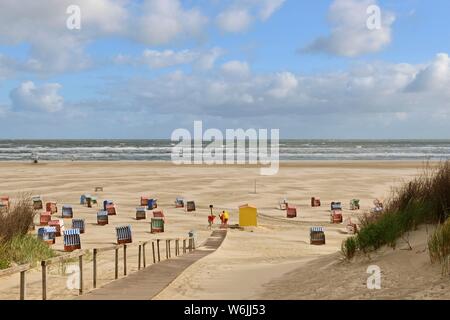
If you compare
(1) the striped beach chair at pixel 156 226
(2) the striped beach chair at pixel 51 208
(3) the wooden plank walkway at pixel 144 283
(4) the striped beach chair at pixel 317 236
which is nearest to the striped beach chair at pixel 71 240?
(3) the wooden plank walkway at pixel 144 283

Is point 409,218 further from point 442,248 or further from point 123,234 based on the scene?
point 123,234

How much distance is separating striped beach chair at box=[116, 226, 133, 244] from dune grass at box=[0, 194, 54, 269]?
426cm

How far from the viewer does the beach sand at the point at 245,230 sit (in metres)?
9.24

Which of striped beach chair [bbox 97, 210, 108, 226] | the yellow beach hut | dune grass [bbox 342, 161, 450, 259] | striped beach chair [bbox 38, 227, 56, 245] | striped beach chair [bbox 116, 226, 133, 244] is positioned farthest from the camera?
striped beach chair [bbox 97, 210, 108, 226]

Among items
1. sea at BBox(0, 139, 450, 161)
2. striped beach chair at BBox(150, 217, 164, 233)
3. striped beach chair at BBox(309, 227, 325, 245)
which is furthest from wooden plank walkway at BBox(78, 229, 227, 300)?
sea at BBox(0, 139, 450, 161)

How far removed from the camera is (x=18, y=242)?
47.1 ft

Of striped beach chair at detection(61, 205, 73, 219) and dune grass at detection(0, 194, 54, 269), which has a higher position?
dune grass at detection(0, 194, 54, 269)

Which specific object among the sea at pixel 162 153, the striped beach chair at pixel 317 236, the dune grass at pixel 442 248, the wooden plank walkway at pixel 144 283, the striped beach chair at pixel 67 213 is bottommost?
the striped beach chair at pixel 317 236

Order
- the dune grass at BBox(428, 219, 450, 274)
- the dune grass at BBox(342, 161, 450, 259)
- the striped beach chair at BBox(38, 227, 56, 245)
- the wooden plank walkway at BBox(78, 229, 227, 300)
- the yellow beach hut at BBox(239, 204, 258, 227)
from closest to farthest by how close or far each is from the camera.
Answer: the dune grass at BBox(428, 219, 450, 274) < the wooden plank walkway at BBox(78, 229, 227, 300) < the dune grass at BBox(342, 161, 450, 259) < the striped beach chair at BBox(38, 227, 56, 245) < the yellow beach hut at BBox(239, 204, 258, 227)

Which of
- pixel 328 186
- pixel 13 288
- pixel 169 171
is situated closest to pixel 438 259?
pixel 13 288

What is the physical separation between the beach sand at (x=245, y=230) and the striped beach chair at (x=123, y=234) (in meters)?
0.66

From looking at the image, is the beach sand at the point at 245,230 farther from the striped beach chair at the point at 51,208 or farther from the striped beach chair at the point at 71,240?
the striped beach chair at the point at 51,208

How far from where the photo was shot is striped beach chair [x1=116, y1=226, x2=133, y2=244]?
20.2 m

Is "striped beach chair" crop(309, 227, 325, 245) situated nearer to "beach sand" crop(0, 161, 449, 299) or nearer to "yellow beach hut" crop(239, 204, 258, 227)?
"beach sand" crop(0, 161, 449, 299)
